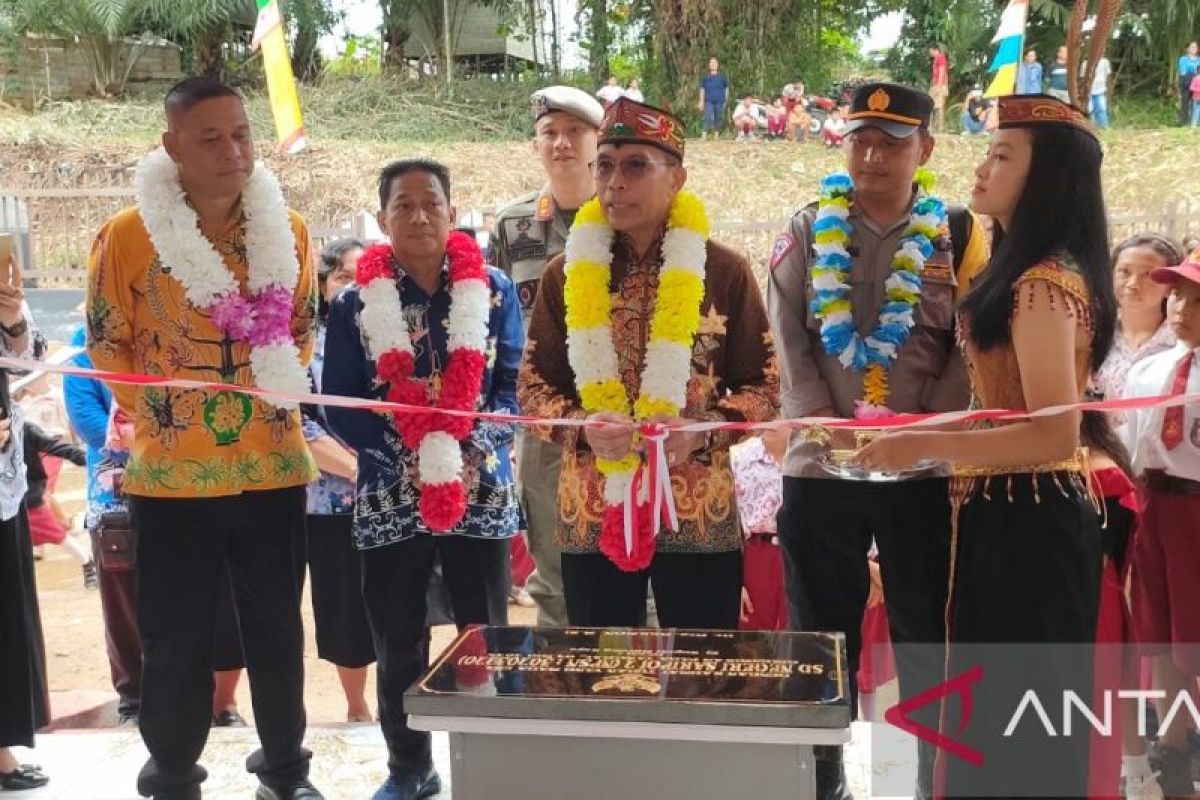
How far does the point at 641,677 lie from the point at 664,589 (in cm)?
86

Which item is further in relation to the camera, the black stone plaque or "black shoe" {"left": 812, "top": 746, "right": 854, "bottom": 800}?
"black shoe" {"left": 812, "top": 746, "right": 854, "bottom": 800}

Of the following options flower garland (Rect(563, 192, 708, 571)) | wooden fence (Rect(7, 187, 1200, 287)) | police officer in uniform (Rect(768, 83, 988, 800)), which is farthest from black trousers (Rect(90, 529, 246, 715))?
wooden fence (Rect(7, 187, 1200, 287))

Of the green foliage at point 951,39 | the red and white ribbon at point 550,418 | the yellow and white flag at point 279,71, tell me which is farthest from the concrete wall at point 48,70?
the red and white ribbon at point 550,418

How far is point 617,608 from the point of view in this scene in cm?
294

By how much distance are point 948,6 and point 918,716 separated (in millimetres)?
16022

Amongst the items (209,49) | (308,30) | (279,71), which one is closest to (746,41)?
(308,30)

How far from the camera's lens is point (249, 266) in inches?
116

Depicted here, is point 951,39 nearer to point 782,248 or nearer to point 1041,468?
point 782,248

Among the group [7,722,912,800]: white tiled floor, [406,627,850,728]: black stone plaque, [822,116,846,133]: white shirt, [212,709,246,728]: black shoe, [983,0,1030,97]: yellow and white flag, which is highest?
[822,116,846,133]: white shirt

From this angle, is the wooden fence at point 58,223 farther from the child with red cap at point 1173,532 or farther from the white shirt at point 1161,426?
the child with red cap at point 1173,532

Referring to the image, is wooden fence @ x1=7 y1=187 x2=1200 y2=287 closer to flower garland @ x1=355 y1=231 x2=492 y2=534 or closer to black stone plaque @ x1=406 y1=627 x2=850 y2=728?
flower garland @ x1=355 y1=231 x2=492 y2=534

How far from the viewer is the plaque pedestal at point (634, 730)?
1881mm

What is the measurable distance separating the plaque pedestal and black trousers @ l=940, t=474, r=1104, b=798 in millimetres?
619

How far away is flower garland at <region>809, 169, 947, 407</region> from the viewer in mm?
2859
